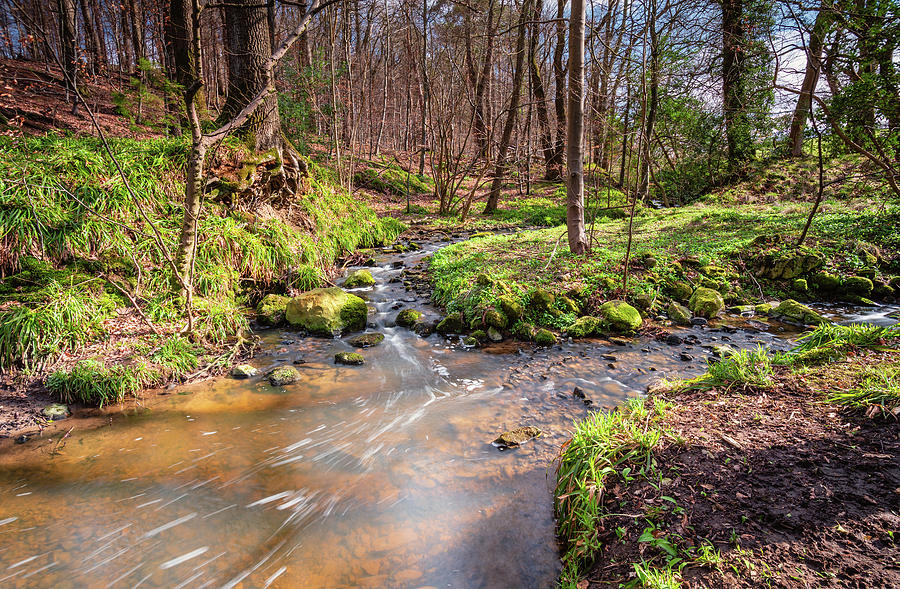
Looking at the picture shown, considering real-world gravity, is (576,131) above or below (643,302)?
above

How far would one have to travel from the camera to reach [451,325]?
20.2 feet

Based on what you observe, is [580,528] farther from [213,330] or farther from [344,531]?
[213,330]

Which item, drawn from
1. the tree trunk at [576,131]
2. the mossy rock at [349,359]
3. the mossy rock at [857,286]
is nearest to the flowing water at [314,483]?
the mossy rock at [349,359]

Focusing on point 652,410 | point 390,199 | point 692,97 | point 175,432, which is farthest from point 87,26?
point 652,410

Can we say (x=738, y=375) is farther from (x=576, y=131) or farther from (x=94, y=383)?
(x=94, y=383)

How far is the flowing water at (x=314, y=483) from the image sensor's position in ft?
7.99

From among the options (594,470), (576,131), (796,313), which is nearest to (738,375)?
(594,470)

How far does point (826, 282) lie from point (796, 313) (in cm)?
119

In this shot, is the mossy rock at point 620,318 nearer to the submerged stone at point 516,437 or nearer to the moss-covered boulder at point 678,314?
the moss-covered boulder at point 678,314

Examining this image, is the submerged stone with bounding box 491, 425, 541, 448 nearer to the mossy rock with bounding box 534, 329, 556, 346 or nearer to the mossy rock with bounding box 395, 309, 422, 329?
the mossy rock with bounding box 534, 329, 556, 346

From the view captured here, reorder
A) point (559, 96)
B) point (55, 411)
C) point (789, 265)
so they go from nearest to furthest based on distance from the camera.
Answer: point (55, 411) < point (789, 265) < point (559, 96)

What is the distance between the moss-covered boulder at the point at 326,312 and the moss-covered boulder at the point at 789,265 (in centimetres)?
688

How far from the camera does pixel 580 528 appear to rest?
2338 millimetres

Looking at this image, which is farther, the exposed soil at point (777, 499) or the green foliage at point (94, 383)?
the green foliage at point (94, 383)
